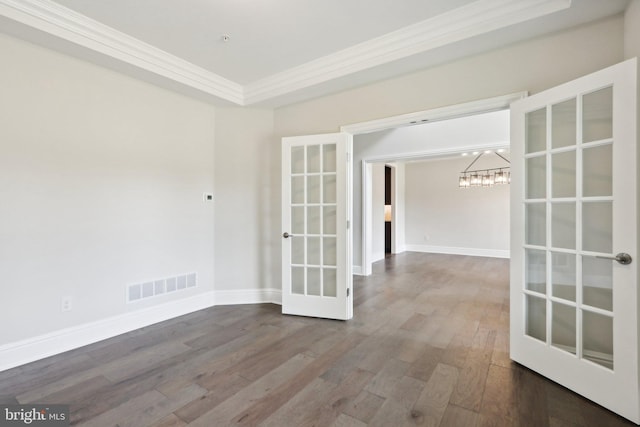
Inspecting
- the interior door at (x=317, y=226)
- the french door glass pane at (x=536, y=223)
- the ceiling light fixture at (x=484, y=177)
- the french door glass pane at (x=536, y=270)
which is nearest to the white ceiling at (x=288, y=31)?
the interior door at (x=317, y=226)

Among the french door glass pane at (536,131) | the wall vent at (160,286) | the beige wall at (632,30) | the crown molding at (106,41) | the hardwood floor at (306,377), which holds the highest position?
the crown molding at (106,41)

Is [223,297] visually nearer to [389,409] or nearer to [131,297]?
[131,297]

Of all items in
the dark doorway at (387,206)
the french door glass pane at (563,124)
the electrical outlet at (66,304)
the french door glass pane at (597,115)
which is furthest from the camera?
the dark doorway at (387,206)

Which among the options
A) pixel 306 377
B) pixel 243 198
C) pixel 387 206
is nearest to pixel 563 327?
pixel 306 377

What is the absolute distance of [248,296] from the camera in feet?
13.0

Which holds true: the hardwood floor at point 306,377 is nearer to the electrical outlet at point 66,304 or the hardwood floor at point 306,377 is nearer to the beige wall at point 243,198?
the electrical outlet at point 66,304

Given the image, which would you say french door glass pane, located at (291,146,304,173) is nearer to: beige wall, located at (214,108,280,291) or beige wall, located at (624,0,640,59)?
beige wall, located at (214,108,280,291)

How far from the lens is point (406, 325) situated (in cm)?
315

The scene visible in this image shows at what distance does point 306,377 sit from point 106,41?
3.26 metres

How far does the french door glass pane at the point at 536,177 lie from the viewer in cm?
218

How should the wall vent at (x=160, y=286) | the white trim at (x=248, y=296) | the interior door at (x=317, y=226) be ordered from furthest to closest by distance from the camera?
the white trim at (x=248, y=296) → the interior door at (x=317, y=226) → the wall vent at (x=160, y=286)

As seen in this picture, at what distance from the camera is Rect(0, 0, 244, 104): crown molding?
215 cm

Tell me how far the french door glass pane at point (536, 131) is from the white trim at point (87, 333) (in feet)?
12.6

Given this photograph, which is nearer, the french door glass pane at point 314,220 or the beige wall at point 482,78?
the beige wall at point 482,78
